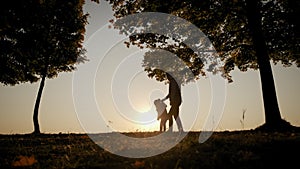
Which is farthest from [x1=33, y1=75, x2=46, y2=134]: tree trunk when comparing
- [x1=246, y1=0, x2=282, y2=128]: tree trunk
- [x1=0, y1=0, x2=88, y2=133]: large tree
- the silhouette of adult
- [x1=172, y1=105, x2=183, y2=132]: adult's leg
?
[x1=246, y1=0, x2=282, y2=128]: tree trunk

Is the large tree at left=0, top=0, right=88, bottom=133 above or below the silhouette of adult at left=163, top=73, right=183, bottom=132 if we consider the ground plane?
above

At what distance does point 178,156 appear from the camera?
8.10 meters

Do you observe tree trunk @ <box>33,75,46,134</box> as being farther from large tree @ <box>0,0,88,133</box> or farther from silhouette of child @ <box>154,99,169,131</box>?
silhouette of child @ <box>154,99,169,131</box>

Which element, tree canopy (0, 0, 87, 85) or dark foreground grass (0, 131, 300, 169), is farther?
tree canopy (0, 0, 87, 85)

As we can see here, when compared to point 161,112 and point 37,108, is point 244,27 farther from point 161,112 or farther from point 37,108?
point 37,108

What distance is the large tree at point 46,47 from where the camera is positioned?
28.1 m

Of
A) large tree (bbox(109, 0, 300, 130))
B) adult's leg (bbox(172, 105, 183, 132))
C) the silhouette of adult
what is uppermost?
large tree (bbox(109, 0, 300, 130))

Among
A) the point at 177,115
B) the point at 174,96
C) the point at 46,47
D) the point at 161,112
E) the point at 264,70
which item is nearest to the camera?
the point at 174,96

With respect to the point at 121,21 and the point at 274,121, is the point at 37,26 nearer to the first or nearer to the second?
the point at 121,21

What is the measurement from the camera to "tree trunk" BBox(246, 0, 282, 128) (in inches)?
731


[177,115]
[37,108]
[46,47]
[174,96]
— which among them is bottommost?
[177,115]

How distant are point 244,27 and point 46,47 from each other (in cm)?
1719

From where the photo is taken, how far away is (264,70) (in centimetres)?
1912

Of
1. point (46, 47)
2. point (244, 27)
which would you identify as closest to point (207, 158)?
point (244, 27)
